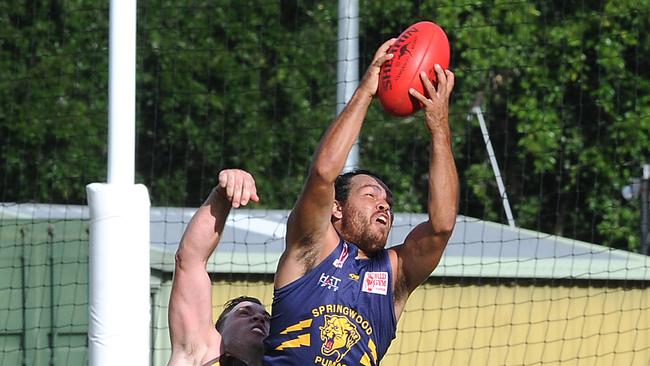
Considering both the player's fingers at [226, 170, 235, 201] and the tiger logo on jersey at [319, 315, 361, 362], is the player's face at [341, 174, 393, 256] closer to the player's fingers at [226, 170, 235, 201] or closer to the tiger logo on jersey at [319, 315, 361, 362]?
the tiger logo on jersey at [319, 315, 361, 362]

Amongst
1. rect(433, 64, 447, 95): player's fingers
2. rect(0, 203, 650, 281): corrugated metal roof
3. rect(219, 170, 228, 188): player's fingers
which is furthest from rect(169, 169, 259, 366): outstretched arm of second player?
rect(0, 203, 650, 281): corrugated metal roof

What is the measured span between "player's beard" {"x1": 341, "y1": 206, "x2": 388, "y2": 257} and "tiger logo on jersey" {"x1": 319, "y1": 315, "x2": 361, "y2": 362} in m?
0.31

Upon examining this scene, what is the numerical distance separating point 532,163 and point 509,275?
7.14 metres

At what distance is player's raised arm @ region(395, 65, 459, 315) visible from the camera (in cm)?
387

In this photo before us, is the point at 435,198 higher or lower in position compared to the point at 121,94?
lower

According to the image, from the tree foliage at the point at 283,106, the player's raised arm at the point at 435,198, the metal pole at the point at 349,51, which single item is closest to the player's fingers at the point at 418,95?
the player's raised arm at the point at 435,198

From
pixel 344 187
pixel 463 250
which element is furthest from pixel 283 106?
pixel 344 187

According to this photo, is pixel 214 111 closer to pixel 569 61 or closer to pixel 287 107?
pixel 287 107

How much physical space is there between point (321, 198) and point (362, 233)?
325 millimetres

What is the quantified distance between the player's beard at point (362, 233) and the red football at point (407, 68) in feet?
1.13

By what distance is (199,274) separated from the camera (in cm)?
383

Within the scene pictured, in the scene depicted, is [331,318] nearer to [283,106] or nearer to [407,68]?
[407,68]

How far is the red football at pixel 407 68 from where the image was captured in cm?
386

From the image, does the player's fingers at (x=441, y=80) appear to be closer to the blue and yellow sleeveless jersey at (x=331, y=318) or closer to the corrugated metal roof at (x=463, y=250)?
the blue and yellow sleeveless jersey at (x=331, y=318)
